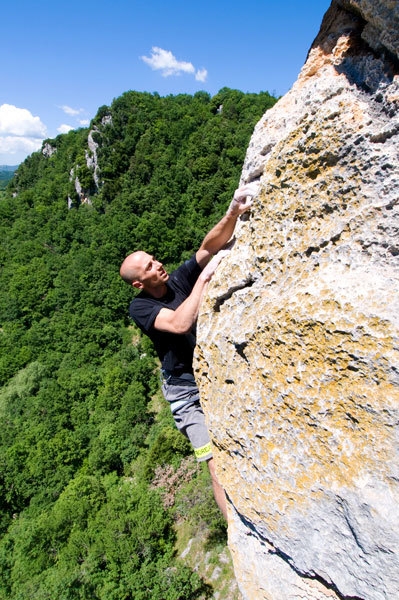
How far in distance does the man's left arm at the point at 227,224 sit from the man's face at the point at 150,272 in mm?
582

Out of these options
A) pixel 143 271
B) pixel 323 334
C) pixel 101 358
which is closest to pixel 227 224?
pixel 143 271

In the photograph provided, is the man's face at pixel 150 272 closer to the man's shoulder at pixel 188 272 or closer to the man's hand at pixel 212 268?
the man's shoulder at pixel 188 272

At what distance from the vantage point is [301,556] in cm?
337

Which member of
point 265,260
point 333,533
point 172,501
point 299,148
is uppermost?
point 299,148

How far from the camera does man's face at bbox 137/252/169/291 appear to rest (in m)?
4.54

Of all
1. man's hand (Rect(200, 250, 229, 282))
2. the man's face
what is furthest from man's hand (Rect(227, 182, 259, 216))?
the man's face

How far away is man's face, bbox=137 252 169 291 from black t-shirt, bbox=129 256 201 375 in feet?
0.73

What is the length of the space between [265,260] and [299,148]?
3.20ft

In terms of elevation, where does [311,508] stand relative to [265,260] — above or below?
below

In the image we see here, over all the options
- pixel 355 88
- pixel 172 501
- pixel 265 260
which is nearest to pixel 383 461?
pixel 265 260

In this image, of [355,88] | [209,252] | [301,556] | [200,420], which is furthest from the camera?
[200,420]

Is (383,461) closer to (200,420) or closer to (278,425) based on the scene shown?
(278,425)

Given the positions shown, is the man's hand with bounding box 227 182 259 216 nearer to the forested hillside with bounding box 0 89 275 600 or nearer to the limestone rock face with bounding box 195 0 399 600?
the limestone rock face with bounding box 195 0 399 600

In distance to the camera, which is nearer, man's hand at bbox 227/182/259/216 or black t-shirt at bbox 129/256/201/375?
man's hand at bbox 227/182/259/216
